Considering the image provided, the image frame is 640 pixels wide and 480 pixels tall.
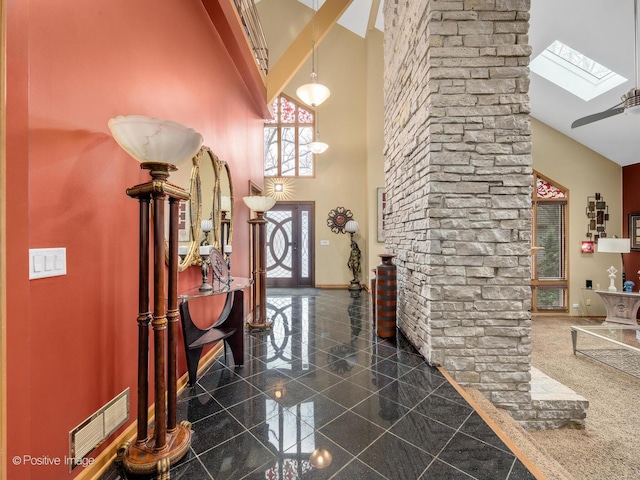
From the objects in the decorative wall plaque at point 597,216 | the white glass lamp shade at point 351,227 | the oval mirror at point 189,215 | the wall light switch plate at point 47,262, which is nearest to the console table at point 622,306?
the decorative wall plaque at point 597,216

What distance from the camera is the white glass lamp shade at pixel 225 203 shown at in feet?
10.4

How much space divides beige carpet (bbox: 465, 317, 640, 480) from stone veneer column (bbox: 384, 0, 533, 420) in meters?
0.37

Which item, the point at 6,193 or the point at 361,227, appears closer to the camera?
the point at 6,193

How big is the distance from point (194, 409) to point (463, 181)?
2.64 meters

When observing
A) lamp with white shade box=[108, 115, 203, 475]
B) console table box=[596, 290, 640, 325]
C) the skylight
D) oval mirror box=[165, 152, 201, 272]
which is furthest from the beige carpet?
the skylight

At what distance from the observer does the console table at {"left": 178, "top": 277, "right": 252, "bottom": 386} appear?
7.13ft

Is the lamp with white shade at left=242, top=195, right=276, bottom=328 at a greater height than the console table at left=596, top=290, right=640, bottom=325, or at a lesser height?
greater

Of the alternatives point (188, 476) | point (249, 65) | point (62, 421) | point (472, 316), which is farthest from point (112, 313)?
point (249, 65)

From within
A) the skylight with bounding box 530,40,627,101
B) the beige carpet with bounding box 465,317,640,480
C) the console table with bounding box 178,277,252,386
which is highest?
the skylight with bounding box 530,40,627,101

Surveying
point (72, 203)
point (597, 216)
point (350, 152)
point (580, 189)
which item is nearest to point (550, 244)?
point (597, 216)

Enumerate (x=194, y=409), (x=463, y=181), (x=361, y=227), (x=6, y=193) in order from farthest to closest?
1. (x=361, y=227)
2. (x=463, y=181)
3. (x=194, y=409)
4. (x=6, y=193)

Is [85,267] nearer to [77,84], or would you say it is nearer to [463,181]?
[77,84]

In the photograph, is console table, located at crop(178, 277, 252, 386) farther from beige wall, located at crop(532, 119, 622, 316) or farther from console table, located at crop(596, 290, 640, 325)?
beige wall, located at crop(532, 119, 622, 316)

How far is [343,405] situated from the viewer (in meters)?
1.96
